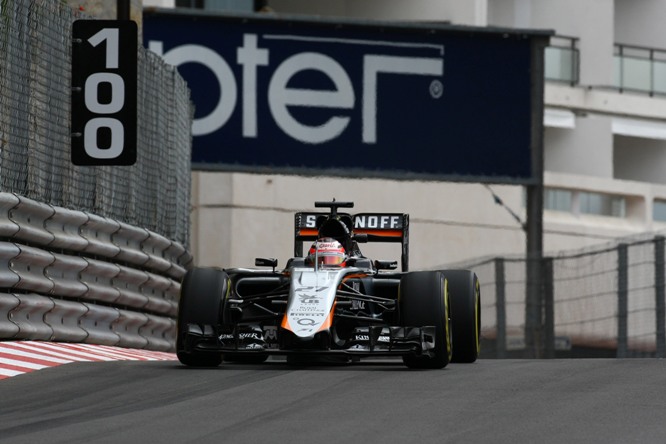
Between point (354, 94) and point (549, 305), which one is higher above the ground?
point (354, 94)

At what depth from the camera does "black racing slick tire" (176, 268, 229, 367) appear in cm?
1213

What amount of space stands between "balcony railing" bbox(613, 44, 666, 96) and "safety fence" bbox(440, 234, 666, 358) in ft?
67.4

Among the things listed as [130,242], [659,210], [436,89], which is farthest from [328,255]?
→ [659,210]

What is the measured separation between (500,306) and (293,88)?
14.6ft

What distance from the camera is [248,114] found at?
23375 mm

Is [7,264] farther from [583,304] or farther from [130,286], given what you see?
[583,304]

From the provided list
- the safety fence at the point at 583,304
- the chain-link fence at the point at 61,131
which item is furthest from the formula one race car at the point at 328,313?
the safety fence at the point at 583,304

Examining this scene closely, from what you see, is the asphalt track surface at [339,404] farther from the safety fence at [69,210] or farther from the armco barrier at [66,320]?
the armco barrier at [66,320]

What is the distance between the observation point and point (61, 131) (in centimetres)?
1448

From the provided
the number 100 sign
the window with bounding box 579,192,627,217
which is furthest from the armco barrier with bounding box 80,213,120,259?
the window with bounding box 579,192,627,217

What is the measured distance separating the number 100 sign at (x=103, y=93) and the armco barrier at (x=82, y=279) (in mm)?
578

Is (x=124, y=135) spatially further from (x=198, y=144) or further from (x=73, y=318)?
(x=198, y=144)

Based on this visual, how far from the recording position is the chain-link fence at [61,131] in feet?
43.1

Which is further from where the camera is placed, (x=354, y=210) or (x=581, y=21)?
(x=581, y=21)
